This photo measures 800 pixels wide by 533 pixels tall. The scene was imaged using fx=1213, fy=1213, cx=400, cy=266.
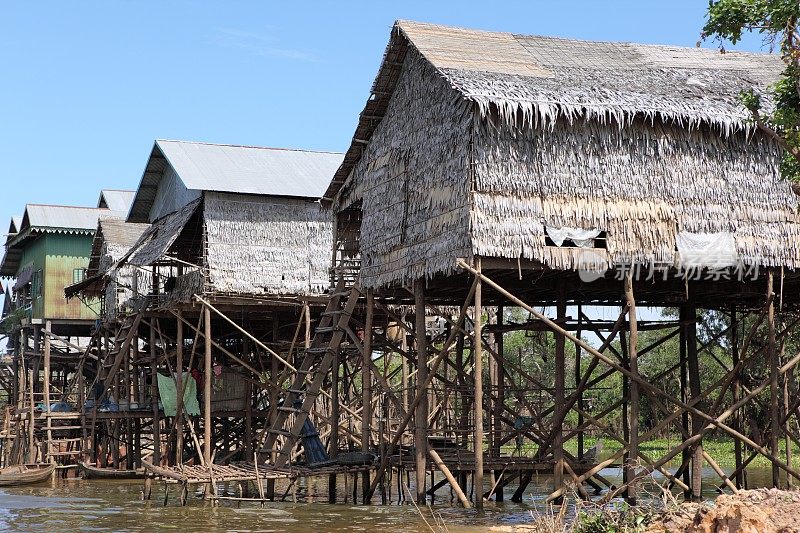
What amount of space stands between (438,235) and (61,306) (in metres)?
18.4

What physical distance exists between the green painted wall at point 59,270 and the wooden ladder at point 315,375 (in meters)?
13.4

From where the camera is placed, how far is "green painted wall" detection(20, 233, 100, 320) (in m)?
32.6

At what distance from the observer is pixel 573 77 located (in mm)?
17984

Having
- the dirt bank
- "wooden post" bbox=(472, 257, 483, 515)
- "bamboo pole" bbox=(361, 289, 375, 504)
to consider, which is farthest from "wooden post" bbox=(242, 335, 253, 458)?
the dirt bank

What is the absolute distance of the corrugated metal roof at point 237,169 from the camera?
25.5 metres

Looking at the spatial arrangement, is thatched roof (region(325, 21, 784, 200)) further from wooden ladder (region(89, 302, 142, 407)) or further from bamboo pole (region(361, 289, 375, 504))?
wooden ladder (region(89, 302, 142, 407))

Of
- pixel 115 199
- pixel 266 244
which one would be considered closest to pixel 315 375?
pixel 266 244

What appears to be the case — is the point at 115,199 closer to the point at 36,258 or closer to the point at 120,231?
the point at 36,258

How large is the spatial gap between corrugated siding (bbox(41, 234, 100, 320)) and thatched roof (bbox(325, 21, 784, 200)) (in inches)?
553

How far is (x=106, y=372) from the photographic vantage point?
29.8 meters

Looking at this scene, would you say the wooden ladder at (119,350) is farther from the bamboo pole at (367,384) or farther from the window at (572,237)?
the window at (572,237)

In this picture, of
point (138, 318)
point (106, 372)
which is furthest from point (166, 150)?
point (106, 372)

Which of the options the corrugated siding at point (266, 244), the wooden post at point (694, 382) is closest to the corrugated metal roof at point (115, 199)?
the corrugated siding at point (266, 244)

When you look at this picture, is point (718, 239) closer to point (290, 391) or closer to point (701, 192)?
point (701, 192)
